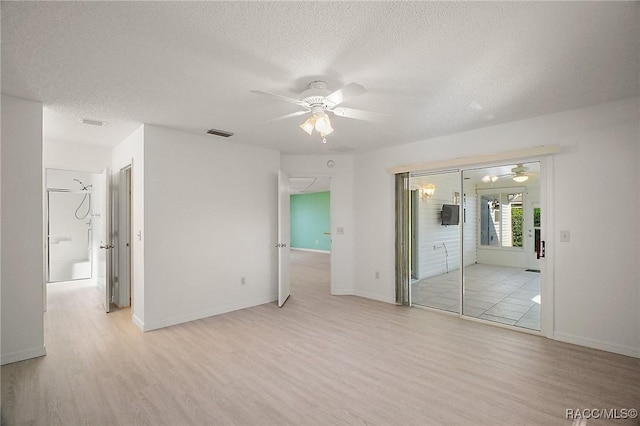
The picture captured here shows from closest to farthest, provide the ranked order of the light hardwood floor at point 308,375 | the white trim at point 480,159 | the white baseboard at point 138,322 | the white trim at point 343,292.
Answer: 1. the light hardwood floor at point 308,375
2. the white trim at point 480,159
3. the white baseboard at point 138,322
4. the white trim at point 343,292

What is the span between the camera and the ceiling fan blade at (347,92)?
2064mm

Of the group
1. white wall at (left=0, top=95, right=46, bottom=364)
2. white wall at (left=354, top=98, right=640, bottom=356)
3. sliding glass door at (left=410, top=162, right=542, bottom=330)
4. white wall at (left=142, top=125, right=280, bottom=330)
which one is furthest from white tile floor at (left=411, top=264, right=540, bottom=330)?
white wall at (left=0, top=95, right=46, bottom=364)

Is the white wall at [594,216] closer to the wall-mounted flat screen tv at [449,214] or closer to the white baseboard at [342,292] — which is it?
the wall-mounted flat screen tv at [449,214]

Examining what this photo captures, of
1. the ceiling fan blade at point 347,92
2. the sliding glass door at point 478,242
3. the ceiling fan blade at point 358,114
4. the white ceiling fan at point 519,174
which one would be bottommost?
the sliding glass door at point 478,242

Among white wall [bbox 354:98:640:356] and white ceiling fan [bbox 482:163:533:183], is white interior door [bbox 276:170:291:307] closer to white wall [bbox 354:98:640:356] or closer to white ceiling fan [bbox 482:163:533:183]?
white wall [bbox 354:98:640:356]

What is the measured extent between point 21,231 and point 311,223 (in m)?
9.23

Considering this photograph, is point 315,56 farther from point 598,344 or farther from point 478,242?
point 478,242

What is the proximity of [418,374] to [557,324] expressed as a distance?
1862mm

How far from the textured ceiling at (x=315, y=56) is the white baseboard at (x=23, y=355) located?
2.34 metres

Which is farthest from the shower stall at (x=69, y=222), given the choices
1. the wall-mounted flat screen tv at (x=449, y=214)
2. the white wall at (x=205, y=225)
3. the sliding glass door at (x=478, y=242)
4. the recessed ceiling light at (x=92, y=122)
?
the wall-mounted flat screen tv at (x=449, y=214)

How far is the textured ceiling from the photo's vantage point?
1.64m

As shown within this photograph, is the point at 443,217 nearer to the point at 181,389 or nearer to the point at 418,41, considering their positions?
the point at 418,41

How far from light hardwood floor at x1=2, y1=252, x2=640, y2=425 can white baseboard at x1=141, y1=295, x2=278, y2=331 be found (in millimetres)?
104

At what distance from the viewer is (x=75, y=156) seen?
4.45 m
